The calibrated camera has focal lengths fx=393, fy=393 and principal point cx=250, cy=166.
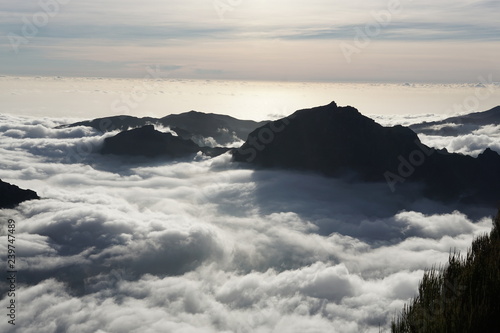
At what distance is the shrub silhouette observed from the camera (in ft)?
73.1

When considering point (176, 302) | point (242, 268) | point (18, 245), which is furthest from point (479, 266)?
point (18, 245)

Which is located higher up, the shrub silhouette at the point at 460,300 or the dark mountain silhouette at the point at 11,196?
the dark mountain silhouette at the point at 11,196

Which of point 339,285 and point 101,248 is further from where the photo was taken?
point 101,248

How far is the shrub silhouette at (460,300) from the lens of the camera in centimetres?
2228

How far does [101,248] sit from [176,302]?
50752mm

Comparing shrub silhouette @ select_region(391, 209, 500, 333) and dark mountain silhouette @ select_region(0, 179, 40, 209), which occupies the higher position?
dark mountain silhouette @ select_region(0, 179, 40, 209)

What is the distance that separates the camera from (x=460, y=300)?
24.0 meters

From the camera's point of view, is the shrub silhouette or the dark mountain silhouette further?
the dark mountain silhouette

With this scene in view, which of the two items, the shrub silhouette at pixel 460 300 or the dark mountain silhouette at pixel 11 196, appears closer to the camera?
the shrub silhouette at pixel 460 300

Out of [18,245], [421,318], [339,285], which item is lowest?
[421,318]

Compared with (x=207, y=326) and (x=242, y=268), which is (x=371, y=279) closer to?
(x=242, y=268)

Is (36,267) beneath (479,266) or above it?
above

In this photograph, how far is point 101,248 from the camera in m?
174

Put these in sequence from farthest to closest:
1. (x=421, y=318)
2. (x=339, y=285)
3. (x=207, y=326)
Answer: (x=339, y=285), (x=207, y=326), (x=421, y=318)
